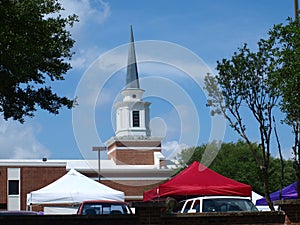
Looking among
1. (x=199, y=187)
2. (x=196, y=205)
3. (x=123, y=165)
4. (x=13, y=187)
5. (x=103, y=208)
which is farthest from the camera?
(x=123, y=165)

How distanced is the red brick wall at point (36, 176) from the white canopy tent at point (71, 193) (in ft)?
129

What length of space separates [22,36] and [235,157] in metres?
61.1

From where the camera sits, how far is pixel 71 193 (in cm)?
2566

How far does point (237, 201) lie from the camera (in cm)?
1944

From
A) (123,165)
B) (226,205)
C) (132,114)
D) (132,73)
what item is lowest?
(226,205)

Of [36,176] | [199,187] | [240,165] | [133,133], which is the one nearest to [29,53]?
[199,187]

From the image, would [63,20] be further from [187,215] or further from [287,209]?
[287,209]

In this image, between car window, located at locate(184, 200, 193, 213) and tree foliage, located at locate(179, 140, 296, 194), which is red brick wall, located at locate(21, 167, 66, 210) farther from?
car window, located at locate(184, 200, 193, 213)

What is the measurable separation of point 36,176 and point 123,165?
14310 mm

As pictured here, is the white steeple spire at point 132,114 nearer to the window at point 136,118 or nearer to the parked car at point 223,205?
the window at point 136,118

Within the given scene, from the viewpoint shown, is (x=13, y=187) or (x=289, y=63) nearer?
(x=289, y=63)

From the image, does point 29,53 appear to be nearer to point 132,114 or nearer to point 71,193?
point 71,193

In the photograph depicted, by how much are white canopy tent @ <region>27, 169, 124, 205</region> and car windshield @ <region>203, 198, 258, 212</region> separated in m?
7.44

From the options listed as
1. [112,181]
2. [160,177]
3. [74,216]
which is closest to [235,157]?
[160,177]
